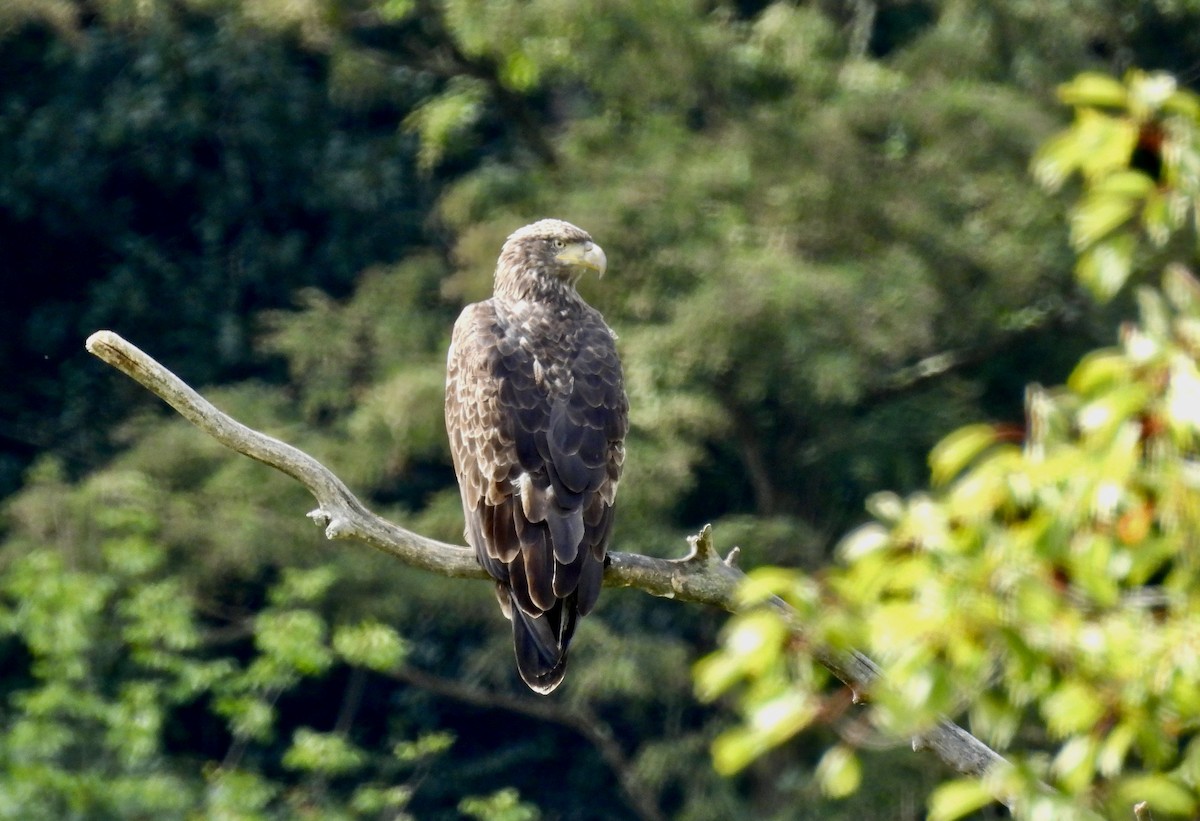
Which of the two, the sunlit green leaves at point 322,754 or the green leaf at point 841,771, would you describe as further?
the sunlit green leaves at point 322,754

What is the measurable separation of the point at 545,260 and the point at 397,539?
1.87 m

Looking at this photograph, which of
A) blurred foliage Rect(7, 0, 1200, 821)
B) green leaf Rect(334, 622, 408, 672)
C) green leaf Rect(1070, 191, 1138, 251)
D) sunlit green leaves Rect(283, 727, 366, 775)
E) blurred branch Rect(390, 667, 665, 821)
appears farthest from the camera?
blurred branch Rect(390, 667, 665, 821)

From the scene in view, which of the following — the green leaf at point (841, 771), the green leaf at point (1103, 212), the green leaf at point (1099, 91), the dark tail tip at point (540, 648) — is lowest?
the dark tail tip at point (540, 648)

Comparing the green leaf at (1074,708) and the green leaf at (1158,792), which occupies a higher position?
the green leaf at (1074,708)

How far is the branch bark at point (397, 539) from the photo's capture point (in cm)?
428

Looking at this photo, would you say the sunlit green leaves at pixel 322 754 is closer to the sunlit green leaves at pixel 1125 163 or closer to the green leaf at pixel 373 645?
the green leaf at pixel 373 645

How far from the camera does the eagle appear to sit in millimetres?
5074

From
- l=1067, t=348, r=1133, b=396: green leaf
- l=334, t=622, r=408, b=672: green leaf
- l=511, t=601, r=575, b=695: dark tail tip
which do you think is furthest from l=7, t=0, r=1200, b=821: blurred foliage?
l=1067, t=348, r=1133, b=396: green leaf

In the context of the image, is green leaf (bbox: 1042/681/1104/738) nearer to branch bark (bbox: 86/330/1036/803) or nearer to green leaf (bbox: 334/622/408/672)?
branch bark (bbox: 86/330/1036/803)

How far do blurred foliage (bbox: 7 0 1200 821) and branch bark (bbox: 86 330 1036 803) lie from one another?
549 cm

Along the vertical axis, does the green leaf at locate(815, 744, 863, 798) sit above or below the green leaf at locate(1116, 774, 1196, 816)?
below

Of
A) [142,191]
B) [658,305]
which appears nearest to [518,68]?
[658,305]

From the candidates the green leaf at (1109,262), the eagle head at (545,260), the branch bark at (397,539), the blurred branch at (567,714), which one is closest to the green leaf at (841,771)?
the green leaf at (1109,262)

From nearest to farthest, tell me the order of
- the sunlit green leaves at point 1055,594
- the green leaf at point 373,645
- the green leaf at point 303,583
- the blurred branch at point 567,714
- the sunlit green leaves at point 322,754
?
the sunlit green leaves at point 1055,594 < the green leaf at point 373,645 < the sunlit green leaves at point 322,754 < the green leaf at point 303,583 < the blurred branch at point 567,714
